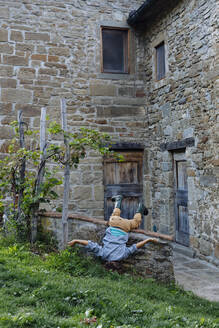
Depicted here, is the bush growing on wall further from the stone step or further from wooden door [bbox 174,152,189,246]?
the stone step

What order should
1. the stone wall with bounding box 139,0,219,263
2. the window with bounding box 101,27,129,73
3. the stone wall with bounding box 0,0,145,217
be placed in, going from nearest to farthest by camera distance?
the stone wall with bounding box 139,0,219,263
the stone wall with bounding box 0,0,145,217
the window with bounding box 101,27,129,73

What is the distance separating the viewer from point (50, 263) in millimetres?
4332

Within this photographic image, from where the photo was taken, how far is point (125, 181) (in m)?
7.67

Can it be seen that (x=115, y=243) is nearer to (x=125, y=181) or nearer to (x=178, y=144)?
(x=178, y=144)

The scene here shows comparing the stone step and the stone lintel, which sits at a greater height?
the stone lintel

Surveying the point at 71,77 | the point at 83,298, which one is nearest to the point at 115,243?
the point at 83,298

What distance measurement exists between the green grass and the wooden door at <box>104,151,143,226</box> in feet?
10.0

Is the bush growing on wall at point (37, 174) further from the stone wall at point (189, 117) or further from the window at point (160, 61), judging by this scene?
the window at point (160, 61)

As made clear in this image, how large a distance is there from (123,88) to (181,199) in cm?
285

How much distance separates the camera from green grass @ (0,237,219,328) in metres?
2.89

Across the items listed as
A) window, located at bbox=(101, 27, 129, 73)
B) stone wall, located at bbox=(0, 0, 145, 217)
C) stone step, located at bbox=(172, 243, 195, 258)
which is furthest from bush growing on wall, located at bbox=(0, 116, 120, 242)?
window, located at bbox=(101, 27, 129, 73)

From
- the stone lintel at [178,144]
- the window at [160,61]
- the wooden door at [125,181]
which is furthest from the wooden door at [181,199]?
the window at [160,61]

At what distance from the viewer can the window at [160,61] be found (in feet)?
24.0

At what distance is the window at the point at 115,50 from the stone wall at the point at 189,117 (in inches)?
20.4
